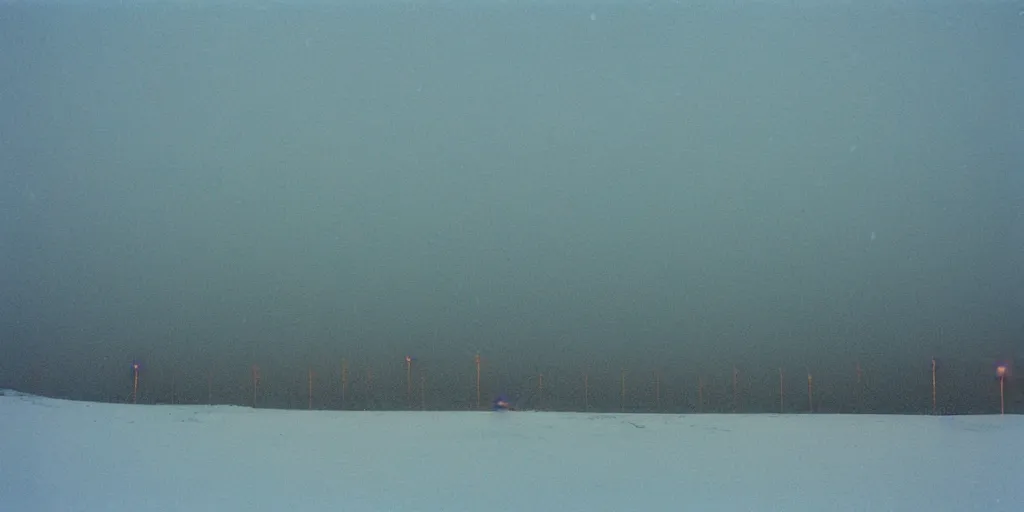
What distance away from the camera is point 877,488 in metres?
4.87

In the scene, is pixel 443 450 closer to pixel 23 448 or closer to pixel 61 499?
pixel 61 499

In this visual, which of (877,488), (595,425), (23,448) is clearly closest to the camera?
(877,488)

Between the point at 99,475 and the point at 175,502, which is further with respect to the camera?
the point at 99,475

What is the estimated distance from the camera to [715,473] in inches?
207

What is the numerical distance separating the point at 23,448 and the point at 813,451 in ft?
22.4

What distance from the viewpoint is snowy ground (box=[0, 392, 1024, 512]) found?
4578 mm

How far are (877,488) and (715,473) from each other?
1124 millimetres

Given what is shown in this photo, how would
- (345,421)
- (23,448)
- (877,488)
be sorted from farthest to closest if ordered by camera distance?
(345,421), (23,448), (877,488)

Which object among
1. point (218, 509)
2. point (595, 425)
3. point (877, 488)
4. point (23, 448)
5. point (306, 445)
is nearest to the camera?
point (218, 509)

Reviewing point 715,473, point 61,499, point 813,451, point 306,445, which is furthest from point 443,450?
point 813,451

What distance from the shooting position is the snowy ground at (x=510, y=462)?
4578mm

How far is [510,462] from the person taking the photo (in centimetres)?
555

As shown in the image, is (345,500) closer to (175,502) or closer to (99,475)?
(175,502)

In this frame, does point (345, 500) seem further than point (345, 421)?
No
